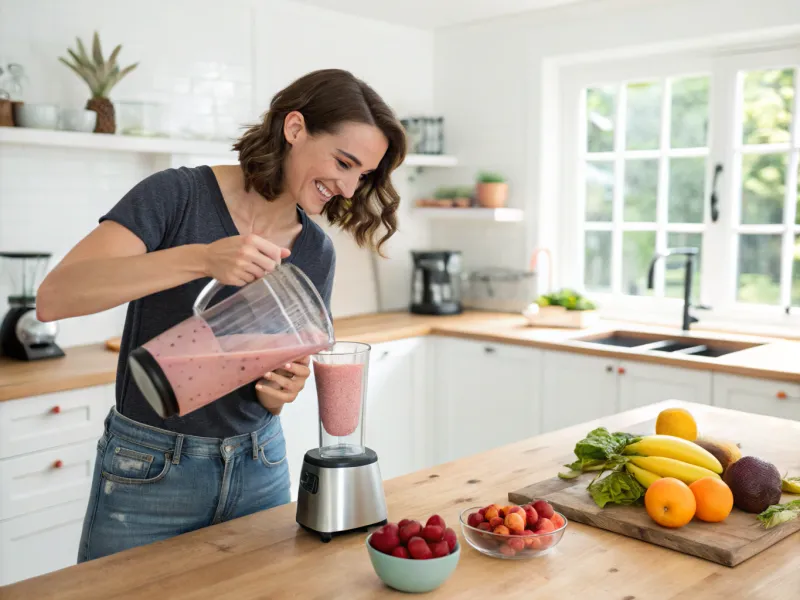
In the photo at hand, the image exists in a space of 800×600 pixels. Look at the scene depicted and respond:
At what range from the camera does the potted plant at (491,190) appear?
425 centimetres

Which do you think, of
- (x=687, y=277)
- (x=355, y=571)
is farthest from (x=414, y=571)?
(x=687, y=277)

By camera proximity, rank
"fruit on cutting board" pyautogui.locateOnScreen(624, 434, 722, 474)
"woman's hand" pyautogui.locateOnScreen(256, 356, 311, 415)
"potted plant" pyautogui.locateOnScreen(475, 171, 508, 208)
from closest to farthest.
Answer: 1. "woman's hand" pyautogui.locateOnScreen(256, 356, 311, 415)
2. "fruit on cutting board" pyautogui.locateOnScreen(624, 434, 722, 474)
3. "potted plant" pyautogui.locateOnScreen(475, 171, 508, 208)

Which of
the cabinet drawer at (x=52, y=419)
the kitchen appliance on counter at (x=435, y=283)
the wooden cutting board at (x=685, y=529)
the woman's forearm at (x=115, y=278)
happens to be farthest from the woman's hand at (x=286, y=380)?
the kitchen appliance on counter at (x=435, y=283)

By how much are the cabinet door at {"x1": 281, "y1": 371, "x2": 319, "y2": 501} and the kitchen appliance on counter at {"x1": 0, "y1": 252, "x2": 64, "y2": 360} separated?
86 centimetres

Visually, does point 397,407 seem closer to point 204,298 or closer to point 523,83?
point 523,83

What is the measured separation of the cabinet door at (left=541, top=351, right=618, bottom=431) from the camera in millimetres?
3359

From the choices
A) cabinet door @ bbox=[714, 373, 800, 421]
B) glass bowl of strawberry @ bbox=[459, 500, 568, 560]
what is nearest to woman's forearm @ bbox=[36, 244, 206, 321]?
glass bowl of strawberry @ bbox=[459, 500, 568, 560]

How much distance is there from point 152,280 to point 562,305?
279 cm

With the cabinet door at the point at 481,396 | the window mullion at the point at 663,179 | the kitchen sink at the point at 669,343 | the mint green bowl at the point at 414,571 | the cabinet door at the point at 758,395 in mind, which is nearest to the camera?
the mint green bowl at the point at 414,571

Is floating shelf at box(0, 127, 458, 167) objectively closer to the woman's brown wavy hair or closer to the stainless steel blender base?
the woman's brown wavy hair

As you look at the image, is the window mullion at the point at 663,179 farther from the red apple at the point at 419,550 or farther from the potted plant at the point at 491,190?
the red apple at the point at 419,550

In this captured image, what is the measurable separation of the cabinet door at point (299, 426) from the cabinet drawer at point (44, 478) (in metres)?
0.79

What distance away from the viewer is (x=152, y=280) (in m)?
1.38

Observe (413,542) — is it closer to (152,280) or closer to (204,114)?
(152,280)
